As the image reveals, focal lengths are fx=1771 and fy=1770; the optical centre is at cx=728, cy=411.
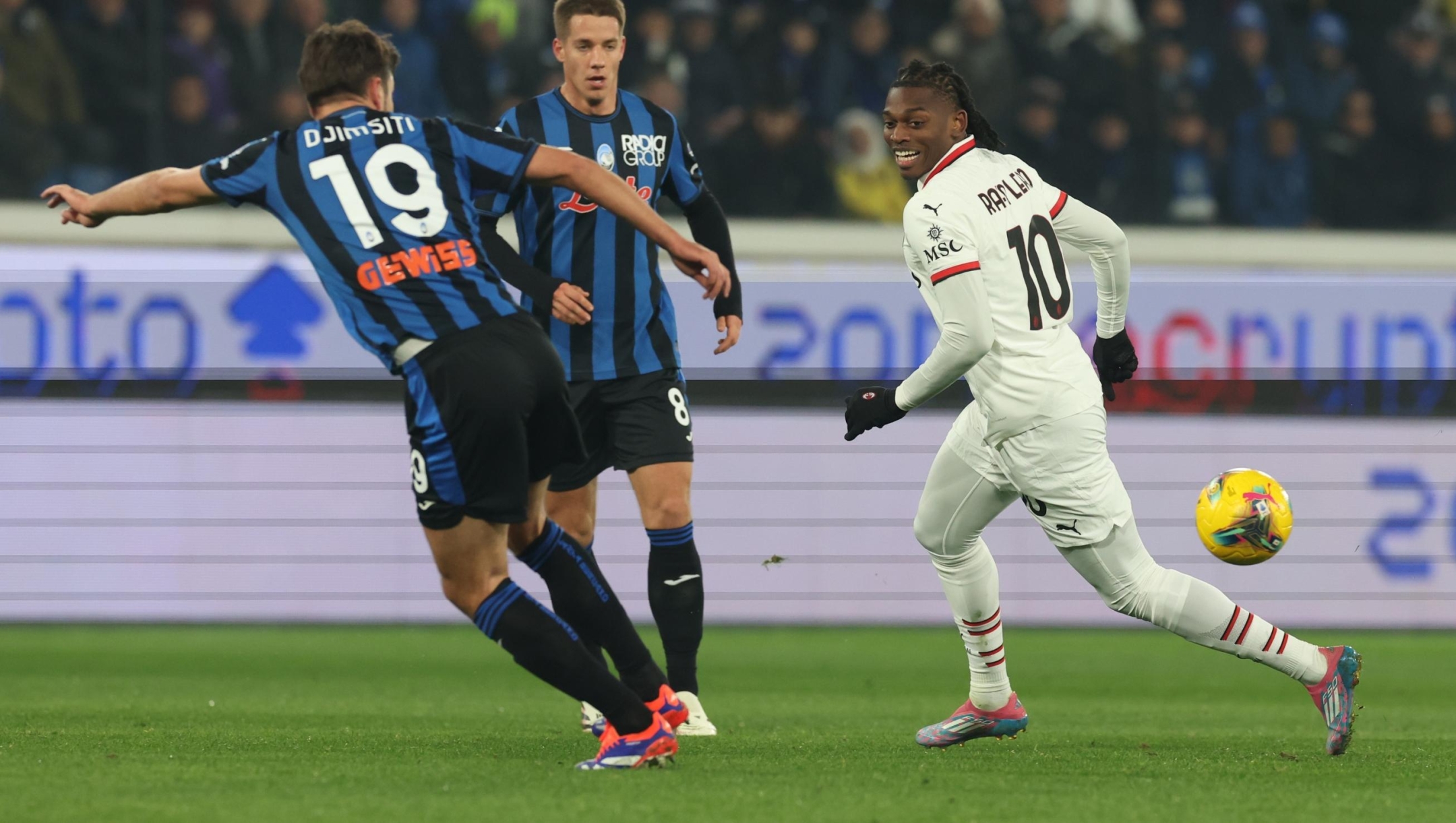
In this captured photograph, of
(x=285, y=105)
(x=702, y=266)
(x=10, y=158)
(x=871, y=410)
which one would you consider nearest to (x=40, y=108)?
(x=10, y=158)

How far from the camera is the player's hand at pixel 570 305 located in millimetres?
4754

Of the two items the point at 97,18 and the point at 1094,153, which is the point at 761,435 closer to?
the point at 1094,153

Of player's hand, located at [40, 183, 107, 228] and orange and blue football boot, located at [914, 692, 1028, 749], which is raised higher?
player's hand, located at [40, 183, 107, 228]

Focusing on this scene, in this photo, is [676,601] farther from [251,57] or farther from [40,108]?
[40,108]

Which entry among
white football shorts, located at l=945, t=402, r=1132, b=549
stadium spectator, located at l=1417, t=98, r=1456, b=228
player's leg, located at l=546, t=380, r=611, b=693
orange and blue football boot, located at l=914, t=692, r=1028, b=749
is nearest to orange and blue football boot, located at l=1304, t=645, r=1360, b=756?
white football shorts, located at l=945, t=402, r=1132, b=549

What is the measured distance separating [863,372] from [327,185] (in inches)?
272

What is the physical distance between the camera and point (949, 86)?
515cm

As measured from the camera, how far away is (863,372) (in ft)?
35.9

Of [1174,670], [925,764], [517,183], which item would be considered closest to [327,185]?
[517,183]

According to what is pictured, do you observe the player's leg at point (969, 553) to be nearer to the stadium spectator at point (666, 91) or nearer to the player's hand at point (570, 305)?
the player's hand at point (570, 305)

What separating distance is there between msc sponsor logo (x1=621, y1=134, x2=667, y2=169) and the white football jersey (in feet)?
3.20

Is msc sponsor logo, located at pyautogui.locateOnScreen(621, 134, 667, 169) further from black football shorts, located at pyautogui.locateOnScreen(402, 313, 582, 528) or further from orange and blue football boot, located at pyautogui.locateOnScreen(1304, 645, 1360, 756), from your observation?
orange and blue football boot, located at pyautogui.locateOnScreen(1304, 645, 1360, 756)

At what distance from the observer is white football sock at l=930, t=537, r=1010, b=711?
5367mm

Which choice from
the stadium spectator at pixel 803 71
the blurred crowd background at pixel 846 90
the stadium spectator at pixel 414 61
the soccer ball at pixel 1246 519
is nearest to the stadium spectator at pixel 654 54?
the blurred crowd background at pixel 846 90
